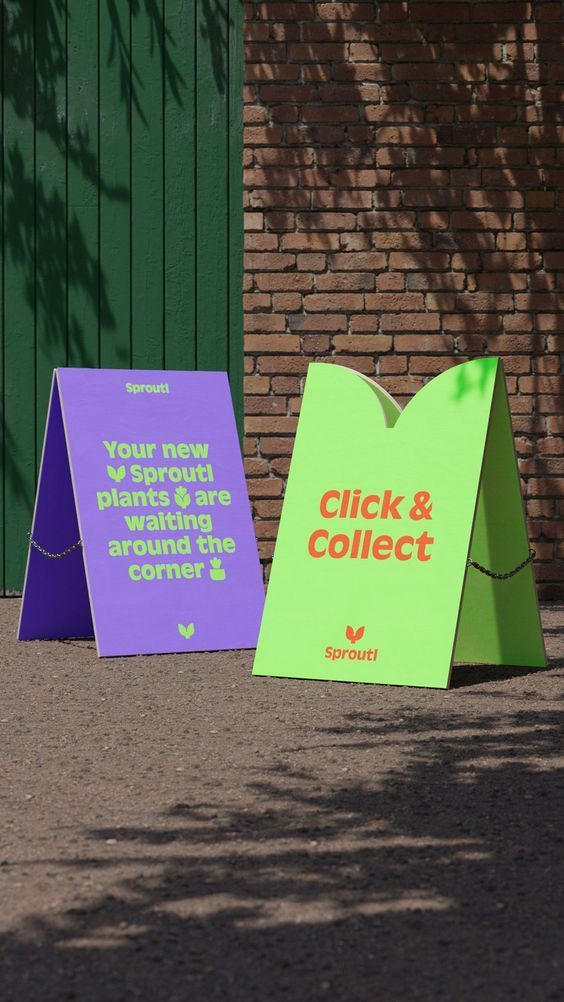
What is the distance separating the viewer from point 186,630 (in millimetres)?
7160

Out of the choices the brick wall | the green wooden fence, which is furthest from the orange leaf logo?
the green wooden fence

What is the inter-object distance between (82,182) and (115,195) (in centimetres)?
21

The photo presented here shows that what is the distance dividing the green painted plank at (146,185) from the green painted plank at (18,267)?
62cm

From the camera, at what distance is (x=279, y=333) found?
365 inches

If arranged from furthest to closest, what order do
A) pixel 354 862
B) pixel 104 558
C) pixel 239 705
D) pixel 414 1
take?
pixel 414 1 < pixel 104 558 < pixel 239 705 < pixel 354 862

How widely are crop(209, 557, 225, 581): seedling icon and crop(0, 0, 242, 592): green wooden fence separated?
2272mm

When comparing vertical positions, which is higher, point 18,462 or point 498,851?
point 18,462

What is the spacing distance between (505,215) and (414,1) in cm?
137

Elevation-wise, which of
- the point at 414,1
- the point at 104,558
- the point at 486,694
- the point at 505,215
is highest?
the point at 414,1

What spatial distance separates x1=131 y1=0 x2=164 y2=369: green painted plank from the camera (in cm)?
934

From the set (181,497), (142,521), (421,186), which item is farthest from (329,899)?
(421,186)

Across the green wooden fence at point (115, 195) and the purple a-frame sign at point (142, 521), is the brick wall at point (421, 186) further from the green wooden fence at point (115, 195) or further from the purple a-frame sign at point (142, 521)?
the purple a-frame sign at point (142, 521)

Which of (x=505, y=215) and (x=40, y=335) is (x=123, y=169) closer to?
(x=40, y=335)

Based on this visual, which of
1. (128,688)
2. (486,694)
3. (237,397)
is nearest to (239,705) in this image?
(128,688)
